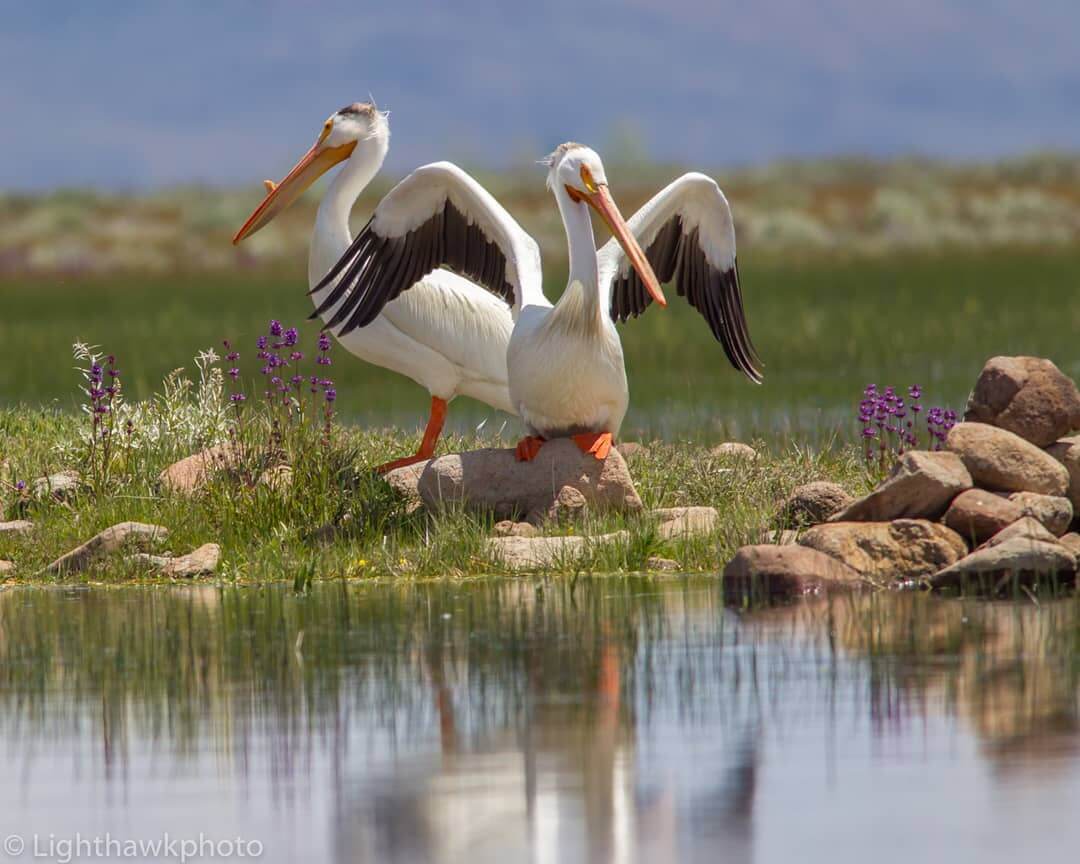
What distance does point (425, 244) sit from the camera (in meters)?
11.9

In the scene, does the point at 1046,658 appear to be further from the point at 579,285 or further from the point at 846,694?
the point at 579,285

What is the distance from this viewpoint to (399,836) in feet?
16.3

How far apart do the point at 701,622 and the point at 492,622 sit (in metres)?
0.86

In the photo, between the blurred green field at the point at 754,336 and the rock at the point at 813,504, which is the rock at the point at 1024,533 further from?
the blurred green field at the point at 754,336

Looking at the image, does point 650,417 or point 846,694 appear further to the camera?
point 650,417

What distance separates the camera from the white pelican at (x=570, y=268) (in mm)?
10531

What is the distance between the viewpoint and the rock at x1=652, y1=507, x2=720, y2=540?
10.1 m

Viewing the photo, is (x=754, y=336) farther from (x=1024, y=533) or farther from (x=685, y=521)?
(x=1024, y=533)

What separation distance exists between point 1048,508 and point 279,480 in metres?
4.05

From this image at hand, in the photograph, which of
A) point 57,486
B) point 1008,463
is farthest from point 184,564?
point 1008,463

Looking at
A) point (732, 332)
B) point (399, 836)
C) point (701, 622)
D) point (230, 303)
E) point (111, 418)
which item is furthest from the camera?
point (230, 303)

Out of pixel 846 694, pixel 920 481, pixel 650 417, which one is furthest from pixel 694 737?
pixel 650 417

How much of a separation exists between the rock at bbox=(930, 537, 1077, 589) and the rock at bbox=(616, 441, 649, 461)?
3582mm

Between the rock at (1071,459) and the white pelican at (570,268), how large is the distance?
2.12 meters
